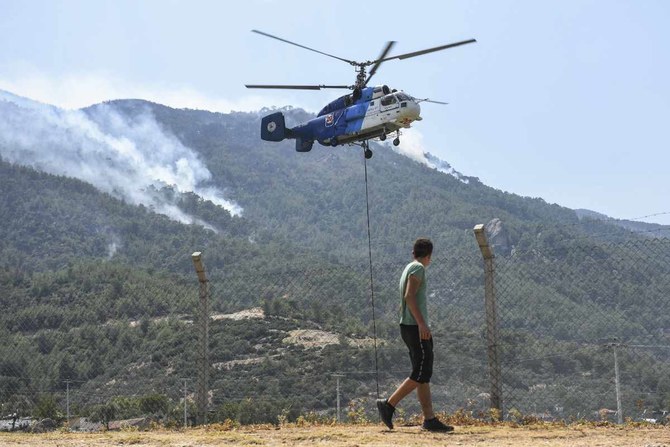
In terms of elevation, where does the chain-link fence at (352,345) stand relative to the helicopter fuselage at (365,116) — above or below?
below

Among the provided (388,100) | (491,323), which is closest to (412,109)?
(388,100)

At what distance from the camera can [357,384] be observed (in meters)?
35.1

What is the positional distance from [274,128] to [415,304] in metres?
14.8

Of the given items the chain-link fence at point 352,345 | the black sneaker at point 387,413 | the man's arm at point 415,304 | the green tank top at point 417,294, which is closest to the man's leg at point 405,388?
the black sneaker at point 387,413

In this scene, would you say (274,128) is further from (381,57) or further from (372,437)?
(372,437)

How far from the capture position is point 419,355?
366 inches

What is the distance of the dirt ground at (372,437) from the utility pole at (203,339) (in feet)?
4.06

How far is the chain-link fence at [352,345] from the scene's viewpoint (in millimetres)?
13594

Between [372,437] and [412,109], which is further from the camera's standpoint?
[412,109]

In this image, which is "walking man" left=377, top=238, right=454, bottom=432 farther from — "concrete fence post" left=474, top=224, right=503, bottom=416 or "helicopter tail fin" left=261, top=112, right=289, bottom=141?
"helicopter tail fin" left=261, top=112, right=289, bottom=141

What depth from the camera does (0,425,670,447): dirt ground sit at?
28.4 ft

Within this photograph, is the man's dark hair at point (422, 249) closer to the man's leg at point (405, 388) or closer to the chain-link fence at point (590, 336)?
the man's leg at point (405, 388)

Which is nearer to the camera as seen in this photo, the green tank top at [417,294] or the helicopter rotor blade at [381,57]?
the green tank top at [417,294]

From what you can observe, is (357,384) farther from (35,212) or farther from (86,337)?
(35,212)
